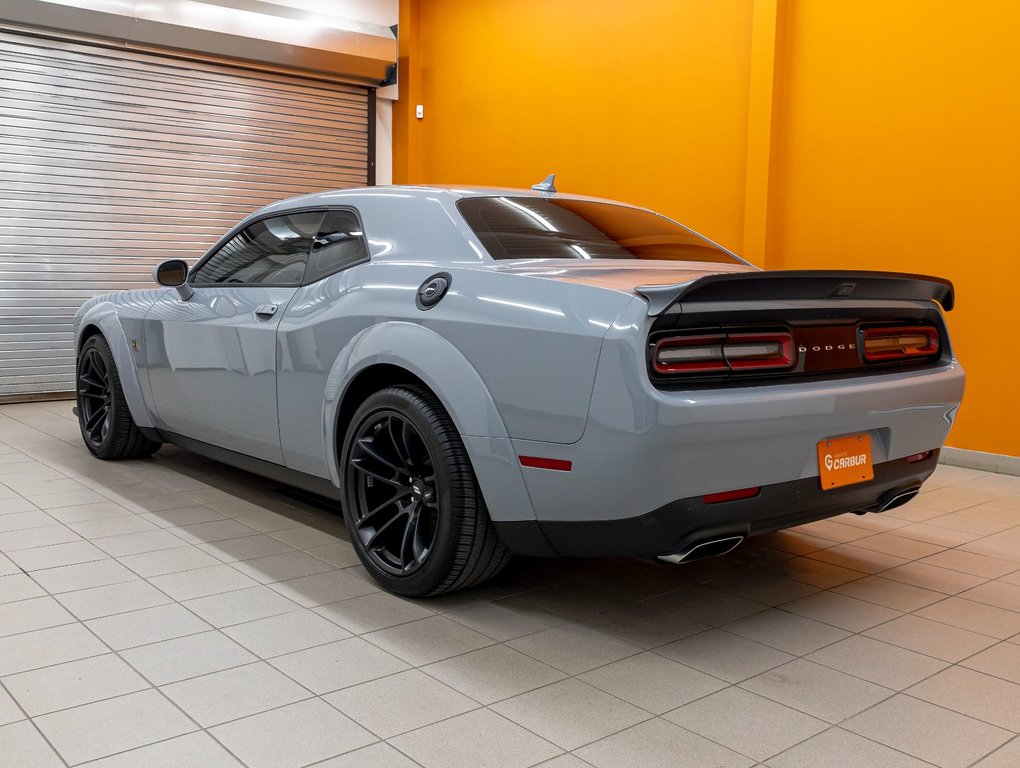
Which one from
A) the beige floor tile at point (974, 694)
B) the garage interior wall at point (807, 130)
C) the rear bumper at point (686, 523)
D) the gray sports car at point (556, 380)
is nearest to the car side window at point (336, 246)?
the gray sports car at point (556, 380)

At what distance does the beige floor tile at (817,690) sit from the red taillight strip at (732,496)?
1.58 ft

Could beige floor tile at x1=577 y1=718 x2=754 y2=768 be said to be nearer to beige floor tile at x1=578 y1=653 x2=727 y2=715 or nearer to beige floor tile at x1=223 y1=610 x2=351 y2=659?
beige floor tile at x1=578 y1=653 x2=727 y2=715

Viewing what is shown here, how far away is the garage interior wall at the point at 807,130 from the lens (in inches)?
212

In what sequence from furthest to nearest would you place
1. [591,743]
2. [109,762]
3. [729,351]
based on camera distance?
[729,351] → [591,743] → [109,762]

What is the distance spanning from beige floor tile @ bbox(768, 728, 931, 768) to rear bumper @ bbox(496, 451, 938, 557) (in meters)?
0.56

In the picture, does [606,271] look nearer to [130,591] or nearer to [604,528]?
[604,528]

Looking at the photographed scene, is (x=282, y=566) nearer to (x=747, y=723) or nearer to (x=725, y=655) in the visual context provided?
(x=725, y=655)

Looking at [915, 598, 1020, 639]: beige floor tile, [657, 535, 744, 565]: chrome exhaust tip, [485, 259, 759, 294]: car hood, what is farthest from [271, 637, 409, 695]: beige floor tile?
[915, 598, 1020, 639]: beige floor tile

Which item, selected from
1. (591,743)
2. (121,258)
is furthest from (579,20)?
(591,743)

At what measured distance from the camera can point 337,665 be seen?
97.8 inches

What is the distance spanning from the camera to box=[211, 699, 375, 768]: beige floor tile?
78.7 inches

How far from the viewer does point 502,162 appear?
8.87 m

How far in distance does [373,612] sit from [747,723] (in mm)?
1199

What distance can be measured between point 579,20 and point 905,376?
5949 millimetres
